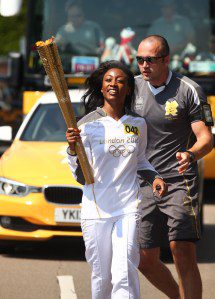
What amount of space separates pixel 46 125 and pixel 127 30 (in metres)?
4.31

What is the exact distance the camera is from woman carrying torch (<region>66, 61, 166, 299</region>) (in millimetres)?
5844

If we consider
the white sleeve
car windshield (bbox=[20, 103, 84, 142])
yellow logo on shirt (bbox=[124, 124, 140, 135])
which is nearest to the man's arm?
yellow logo on shirt (bbox=[124, 124, 140, 135])

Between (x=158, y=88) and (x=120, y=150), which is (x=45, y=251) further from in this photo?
(x=120, y=150)

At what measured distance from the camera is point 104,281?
19.2 ft

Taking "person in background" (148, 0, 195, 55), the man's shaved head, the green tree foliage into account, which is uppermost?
the man's shaved head

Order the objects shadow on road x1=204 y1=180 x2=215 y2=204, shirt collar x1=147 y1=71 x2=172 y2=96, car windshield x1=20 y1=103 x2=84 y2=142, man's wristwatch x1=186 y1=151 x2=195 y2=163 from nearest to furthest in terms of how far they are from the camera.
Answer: man's wristwatch x1=186 y1=151 x2=195 y2=163 < shirt collar x1=147 y1=71 x2=172 y2=96 < car windshield x1=20 y1=103 x2=84 y2=142 < shadow on road x1=204 y1=180 x2=215 y2=204

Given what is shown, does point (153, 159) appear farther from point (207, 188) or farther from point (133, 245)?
point (207, 188)

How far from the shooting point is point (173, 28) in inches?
588

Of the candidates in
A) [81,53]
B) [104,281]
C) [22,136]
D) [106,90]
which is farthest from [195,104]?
[81,53]

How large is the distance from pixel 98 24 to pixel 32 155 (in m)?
5.29

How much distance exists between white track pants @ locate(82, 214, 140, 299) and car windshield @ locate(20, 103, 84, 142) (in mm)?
4896

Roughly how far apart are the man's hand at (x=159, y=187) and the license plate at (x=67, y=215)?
3.25 metres

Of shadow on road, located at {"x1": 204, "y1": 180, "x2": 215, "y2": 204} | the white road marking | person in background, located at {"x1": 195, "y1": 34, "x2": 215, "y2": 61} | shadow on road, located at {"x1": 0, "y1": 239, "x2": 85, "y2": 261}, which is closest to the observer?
the white road marking

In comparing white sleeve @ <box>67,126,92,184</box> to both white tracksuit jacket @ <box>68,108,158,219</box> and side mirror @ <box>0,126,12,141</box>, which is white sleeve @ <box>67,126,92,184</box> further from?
side mirror @ <box>0,126,12,141</box>
